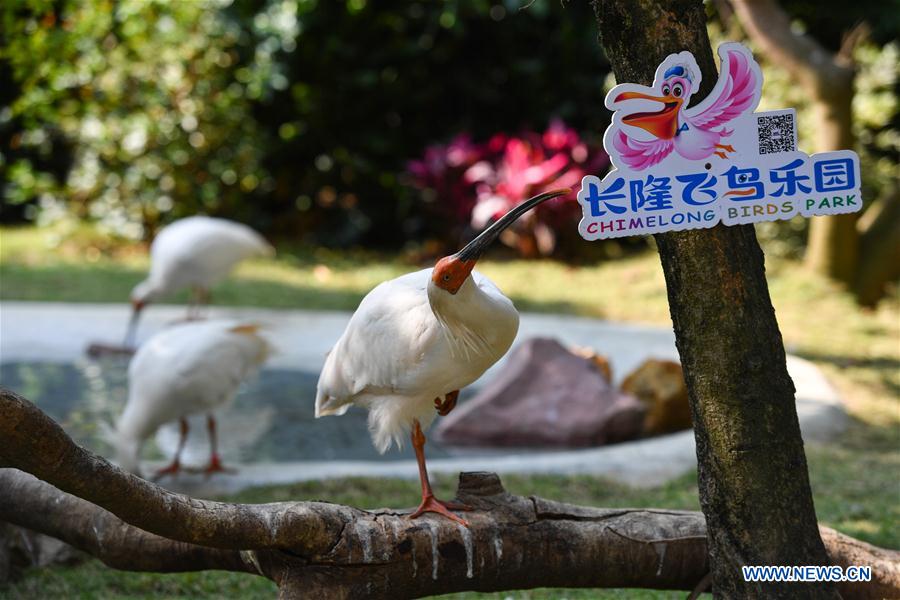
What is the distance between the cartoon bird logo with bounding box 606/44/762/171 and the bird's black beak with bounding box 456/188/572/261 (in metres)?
0.18

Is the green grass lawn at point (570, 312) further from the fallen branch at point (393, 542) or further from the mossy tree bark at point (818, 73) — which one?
the mossy tree bark at point (818, 73)

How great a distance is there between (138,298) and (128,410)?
2657 mm

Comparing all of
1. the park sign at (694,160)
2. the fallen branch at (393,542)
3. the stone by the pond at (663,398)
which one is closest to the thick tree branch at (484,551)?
the fallen branch at (393,542)

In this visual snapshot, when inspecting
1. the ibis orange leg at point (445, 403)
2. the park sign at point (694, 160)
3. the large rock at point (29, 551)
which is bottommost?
the large rock at point (29, 551)

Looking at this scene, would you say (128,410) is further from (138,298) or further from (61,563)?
(138,298)

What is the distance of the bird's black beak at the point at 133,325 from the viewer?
7176 millimetres

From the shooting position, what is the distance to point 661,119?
239 centimetres

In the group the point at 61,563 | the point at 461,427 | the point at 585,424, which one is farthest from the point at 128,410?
the point at 585,424

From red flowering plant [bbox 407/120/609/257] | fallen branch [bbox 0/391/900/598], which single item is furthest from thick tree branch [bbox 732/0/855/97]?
fallen branch [bbox 0/391/900/598]

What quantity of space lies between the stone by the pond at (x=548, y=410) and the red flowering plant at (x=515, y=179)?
13.1ft

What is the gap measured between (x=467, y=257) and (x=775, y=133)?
0.75m

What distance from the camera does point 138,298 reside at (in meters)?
7.33

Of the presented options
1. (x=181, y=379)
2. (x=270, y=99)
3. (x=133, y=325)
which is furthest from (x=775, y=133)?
(x=270, y=99)

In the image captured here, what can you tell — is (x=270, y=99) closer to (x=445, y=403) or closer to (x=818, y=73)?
(x=818, y=73)
